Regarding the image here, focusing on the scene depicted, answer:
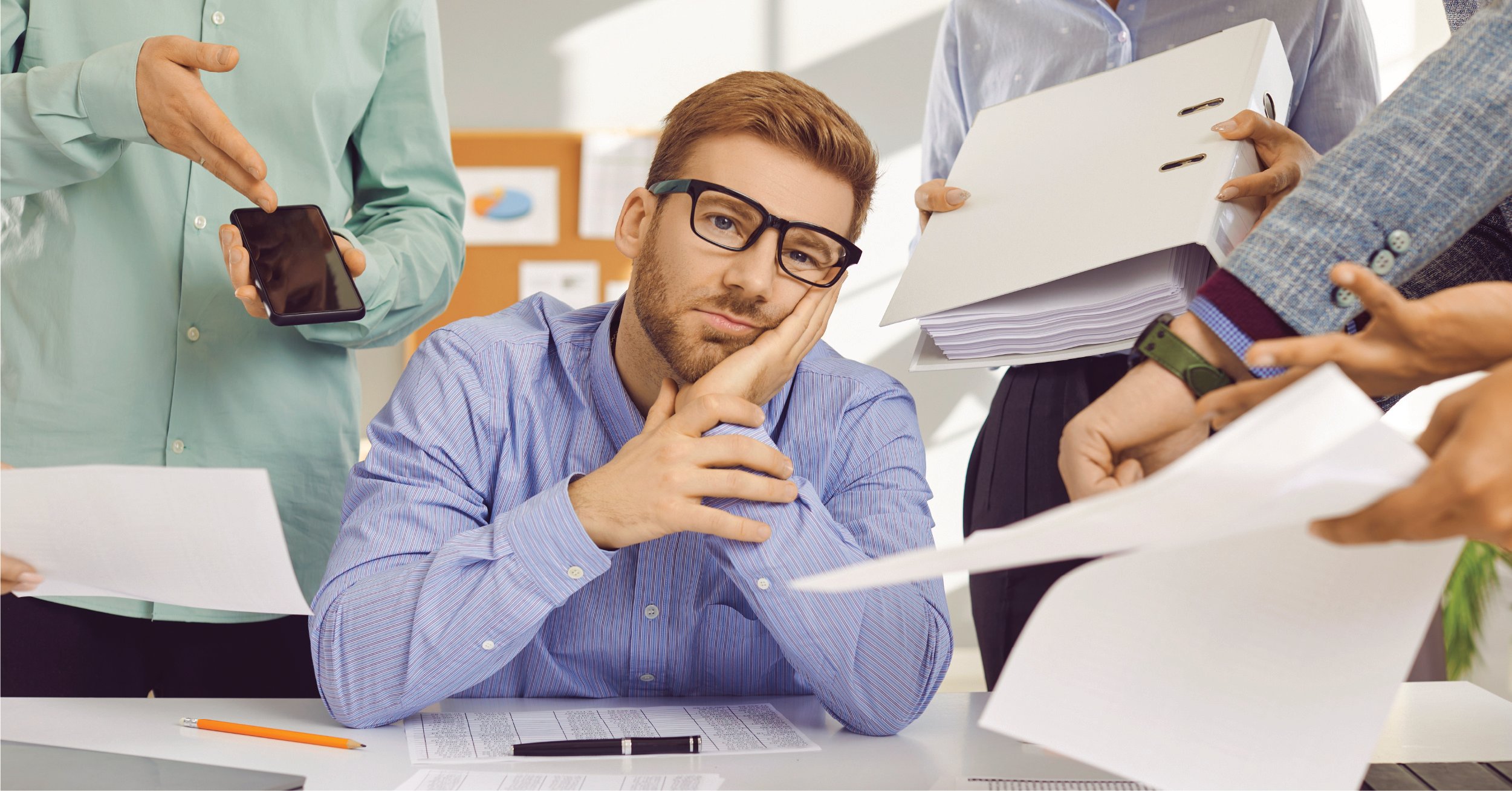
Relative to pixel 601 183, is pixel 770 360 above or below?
below

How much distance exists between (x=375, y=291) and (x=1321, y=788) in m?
1.20

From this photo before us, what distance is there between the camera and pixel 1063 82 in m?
1.53

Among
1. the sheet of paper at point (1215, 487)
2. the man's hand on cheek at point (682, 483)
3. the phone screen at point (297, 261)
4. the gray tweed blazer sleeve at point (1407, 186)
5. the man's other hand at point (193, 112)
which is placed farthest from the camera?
the phone screen at point (297, 261)

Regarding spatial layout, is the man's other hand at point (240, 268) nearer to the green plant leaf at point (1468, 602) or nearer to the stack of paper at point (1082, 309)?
the stack of paper at point (1082, 309)

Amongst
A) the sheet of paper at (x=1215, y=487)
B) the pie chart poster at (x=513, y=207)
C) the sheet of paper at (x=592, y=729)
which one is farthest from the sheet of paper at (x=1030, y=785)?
the pie chart poster at (x=513, y=207)

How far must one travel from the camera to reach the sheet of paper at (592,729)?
0.93m

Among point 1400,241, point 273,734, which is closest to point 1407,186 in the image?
point 1400,241

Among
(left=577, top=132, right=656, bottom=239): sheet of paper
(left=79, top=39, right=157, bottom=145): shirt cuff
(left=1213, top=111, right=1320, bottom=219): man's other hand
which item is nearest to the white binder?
(left=1213, top=111, right=1320, bottom=219): man's other hand

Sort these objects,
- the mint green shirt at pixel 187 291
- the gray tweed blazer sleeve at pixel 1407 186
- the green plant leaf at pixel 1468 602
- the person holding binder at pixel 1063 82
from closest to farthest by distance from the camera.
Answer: the gray tweed blazer sleeve at pixel 1407 186, the mint green shirt at pixel 187 291, the person holding binder at pixel 1063 82, the green plant leaf at pixel 1468 602

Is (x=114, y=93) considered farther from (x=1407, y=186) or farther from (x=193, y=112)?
(x=1407, y=186)

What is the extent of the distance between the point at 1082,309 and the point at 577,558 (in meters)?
0.57

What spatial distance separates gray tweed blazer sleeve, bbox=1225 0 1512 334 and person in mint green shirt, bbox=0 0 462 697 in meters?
1.06

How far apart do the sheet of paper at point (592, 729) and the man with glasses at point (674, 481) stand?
50mm

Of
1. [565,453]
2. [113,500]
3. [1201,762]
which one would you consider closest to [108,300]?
[565,453]
